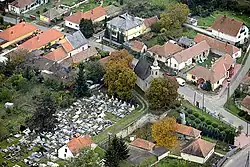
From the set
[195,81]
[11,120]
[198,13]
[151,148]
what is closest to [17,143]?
[11,120]

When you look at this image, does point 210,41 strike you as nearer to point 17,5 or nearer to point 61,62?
point 61,62

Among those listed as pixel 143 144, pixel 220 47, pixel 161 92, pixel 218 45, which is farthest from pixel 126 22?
pixel 143 144

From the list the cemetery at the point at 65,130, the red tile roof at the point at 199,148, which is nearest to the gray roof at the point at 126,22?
the cemetery at the point at 65,130

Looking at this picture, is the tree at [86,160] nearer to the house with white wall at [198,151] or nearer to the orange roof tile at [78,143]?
the orange roof tile at [78,143]

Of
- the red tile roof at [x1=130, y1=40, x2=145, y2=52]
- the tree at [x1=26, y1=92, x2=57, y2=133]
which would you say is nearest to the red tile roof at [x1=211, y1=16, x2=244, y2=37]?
the red tile roof at [x1=130, y1=40, x2=145, y2=52]

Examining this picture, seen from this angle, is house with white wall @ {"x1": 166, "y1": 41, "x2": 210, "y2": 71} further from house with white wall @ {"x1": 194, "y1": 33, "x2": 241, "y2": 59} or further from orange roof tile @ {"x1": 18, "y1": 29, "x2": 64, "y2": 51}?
orange roof tile @ {"x1": 18, "y1": 29, "x2": 64, "y2": 51}

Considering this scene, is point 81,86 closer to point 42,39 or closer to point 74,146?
point 74,146
